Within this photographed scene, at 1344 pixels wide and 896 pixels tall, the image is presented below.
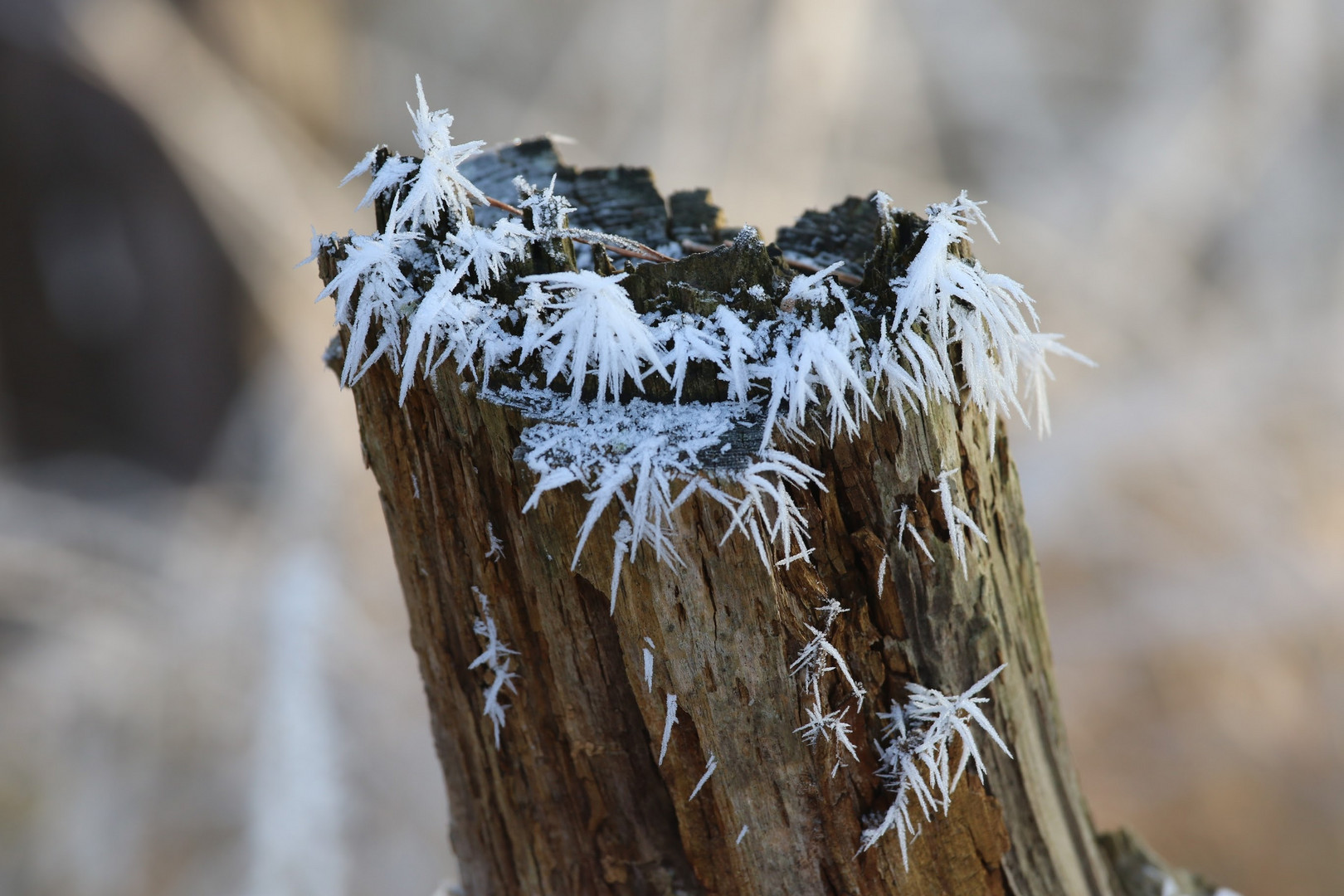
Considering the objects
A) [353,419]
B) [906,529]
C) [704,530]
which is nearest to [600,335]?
[704,530]

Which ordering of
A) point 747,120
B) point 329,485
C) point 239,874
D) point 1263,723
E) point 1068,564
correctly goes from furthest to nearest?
point 747,120, point 329,485, point 1068,564, point 1263,723, point 239,874

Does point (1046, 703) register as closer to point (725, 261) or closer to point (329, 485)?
point (725, 261)

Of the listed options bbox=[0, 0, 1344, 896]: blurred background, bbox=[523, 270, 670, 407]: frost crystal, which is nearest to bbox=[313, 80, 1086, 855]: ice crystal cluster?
bbox=[523, 270, 670, 407]: frost crystal

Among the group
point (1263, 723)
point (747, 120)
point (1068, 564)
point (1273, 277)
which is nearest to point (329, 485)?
point (747, 120)

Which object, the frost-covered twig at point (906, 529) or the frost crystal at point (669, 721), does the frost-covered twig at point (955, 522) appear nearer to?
the frost-covered twig at point (906, 529)

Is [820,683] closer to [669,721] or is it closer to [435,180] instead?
[669,721]

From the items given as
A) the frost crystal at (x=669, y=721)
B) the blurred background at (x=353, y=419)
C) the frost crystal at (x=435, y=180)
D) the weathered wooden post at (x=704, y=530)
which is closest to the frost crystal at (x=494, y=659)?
the weathered wooden post at (x=704, y=530)

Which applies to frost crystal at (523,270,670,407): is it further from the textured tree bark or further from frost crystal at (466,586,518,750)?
frost crystal at (466,586,518,750)
